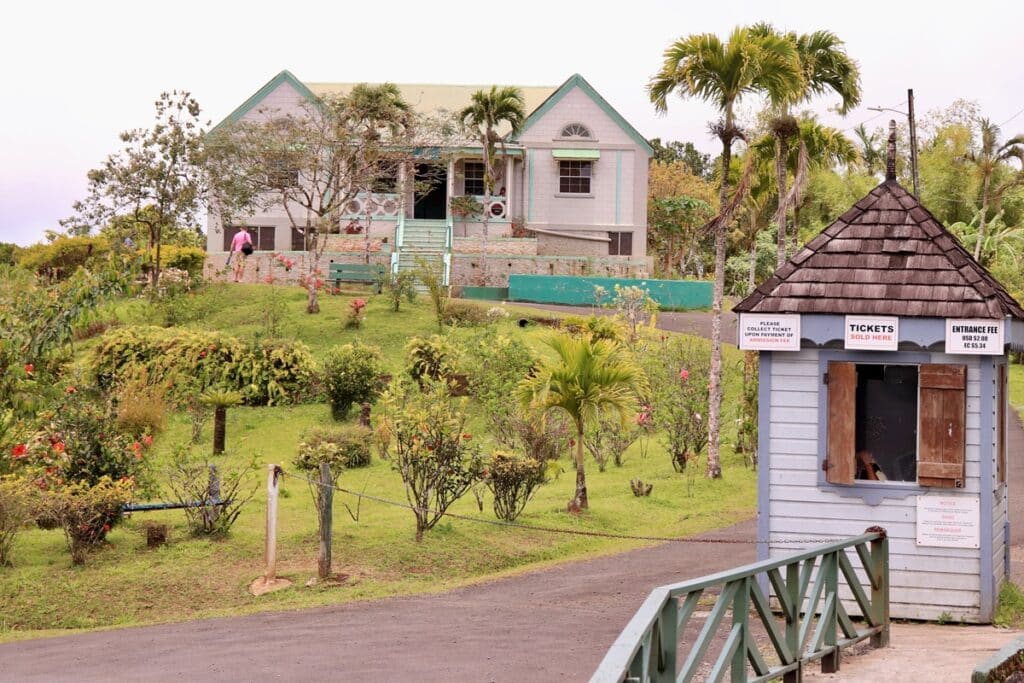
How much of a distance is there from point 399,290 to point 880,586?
86.8 feet

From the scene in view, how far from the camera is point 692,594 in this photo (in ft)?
22.2

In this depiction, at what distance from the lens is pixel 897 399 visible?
12664mm

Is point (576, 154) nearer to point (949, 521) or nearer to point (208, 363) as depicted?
point (208, 363)

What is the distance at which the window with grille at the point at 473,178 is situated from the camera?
50281 millimetres

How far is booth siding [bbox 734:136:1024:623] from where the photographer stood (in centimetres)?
1189

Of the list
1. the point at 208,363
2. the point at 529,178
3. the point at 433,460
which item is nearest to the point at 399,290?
the point at 208,363

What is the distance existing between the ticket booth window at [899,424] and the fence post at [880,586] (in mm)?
1257

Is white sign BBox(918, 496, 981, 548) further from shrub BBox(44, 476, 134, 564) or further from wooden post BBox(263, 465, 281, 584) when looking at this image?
shrub BBox(44, 476, 134, 564)

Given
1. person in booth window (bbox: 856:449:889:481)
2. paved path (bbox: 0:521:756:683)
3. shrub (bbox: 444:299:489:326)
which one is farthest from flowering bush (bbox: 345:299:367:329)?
person in booth window (bbox: 856:449:889:481)

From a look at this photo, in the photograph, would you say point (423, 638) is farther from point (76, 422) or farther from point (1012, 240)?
point (1012, 240)

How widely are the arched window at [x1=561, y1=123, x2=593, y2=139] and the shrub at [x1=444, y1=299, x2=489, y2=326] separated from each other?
631 inches

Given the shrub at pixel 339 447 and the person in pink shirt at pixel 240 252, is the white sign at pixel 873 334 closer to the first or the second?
the shrub at pixel 339 447

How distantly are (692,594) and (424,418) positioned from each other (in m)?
10.4

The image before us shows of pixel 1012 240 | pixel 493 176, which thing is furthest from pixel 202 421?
pixel 1012 240
